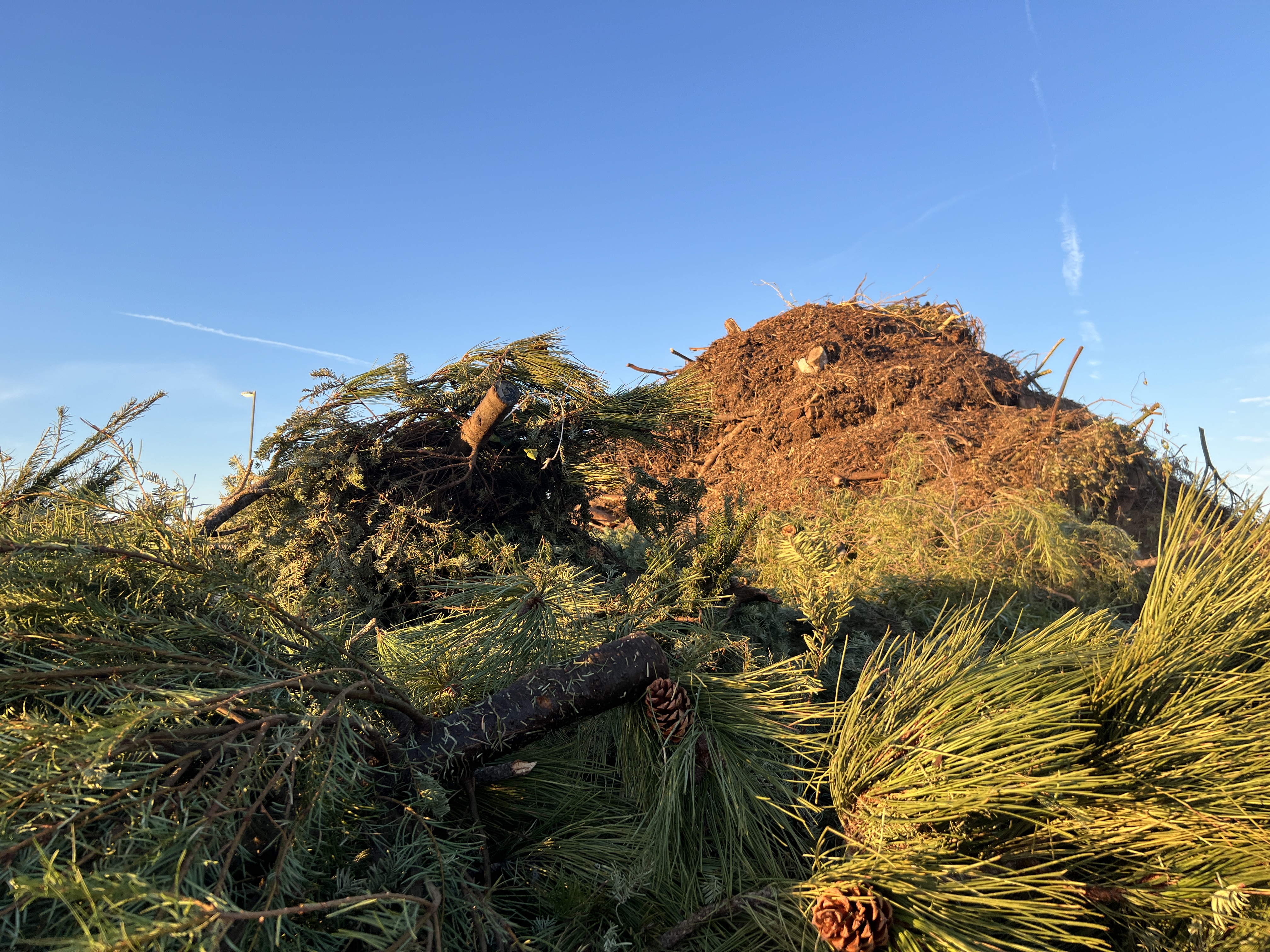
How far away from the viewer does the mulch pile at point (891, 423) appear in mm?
5891

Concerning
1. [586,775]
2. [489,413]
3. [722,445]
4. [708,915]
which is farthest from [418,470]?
[722,445]

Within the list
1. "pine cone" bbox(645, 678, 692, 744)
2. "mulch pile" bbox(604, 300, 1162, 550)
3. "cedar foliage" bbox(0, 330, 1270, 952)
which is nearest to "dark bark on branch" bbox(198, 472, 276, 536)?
"cedar foliage" bbox(0, 330, 1270, 952)

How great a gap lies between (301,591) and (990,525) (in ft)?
13.2

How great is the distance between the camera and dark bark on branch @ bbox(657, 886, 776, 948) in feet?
4.14

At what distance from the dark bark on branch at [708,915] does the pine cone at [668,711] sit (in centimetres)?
32

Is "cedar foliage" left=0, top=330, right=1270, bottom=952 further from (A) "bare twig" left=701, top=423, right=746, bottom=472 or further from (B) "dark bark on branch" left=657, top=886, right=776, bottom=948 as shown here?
(A) "bare twig" left=701, top=423, right=746, bottom=472

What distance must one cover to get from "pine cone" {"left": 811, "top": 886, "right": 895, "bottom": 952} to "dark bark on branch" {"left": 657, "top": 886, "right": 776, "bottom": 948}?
7.0 inches

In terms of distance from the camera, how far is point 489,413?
269 centimetres

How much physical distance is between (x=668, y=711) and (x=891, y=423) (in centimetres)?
565

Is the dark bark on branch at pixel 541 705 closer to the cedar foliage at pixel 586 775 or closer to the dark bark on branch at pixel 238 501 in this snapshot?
the cedar foliage at pixel 586 775

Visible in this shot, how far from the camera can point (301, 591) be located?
2367 mm

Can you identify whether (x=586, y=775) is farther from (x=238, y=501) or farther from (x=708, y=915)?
(x=238, y=501)

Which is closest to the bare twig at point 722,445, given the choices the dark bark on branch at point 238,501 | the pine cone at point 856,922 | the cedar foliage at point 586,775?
the dark bark on branch at point 238,501

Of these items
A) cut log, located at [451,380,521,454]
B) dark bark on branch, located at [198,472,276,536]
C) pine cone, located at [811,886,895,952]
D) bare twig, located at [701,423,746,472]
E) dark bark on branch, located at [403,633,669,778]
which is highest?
bare twig, located at [701,423,746,472]
